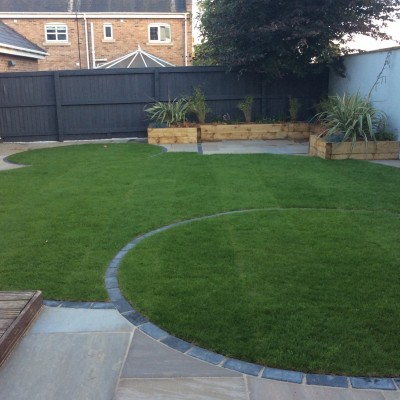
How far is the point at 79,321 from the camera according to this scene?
3.37m

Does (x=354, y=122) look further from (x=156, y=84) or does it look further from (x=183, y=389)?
(x=183, y=389)

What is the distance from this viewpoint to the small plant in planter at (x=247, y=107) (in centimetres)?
1388

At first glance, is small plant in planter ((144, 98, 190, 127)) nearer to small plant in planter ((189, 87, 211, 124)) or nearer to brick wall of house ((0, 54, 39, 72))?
small plant in planter ((189, 87, 211, 124))

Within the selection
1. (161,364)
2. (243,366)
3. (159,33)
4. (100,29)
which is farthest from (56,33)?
(243,366)

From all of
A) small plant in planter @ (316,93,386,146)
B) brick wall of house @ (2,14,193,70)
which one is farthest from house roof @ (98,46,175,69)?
small plant in planter @ (316,93,386,146)

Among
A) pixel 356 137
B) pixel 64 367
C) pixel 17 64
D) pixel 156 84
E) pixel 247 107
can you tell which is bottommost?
pixel 64 367

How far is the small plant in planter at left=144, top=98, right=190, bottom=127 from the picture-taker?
1341 centimetres

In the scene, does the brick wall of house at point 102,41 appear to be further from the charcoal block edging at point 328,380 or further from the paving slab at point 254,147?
the charcoal block edging at point 328,380

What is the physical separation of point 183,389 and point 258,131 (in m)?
11.5

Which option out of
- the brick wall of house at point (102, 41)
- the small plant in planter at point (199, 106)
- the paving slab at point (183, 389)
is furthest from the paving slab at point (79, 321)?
the brick wall of house at point (102, 41)

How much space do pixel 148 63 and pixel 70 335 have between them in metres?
17.4

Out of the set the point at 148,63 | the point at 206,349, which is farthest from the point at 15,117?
the point at 206,349

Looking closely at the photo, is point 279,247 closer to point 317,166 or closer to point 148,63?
point 317,166

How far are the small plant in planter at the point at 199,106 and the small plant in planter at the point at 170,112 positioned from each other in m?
0.18
